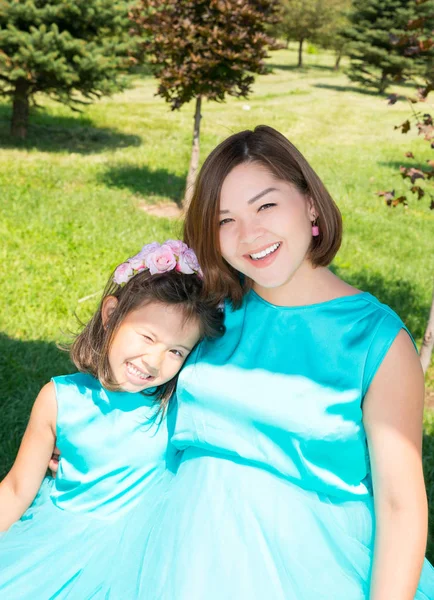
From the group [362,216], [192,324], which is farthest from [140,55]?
[192,324]

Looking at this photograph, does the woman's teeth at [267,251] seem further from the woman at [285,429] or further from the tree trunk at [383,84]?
the tree trunk at [383,84]

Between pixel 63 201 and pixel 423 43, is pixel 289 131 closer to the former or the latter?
pixel 63 201

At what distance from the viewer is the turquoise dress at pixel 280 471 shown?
5.33 feet

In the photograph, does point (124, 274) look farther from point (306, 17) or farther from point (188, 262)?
point (306, 17)

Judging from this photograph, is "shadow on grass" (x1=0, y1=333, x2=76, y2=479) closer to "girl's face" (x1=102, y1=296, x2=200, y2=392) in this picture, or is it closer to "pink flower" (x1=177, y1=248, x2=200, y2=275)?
"girl's face" (x1=102, y1=296, x2=200, y2=392)

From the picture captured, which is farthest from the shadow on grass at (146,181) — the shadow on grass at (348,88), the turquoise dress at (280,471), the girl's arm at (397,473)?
the shadow on grass at (348,88)

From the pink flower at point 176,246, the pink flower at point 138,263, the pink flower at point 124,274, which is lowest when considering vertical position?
the pink flower at point 124,274

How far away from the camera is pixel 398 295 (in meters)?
5.71

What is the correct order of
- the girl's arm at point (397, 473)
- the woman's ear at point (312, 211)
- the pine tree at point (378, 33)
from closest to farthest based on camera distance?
the girl's arm at point (397, 473), the woman's ear at point (312, 211), the pine tree at point (378, 33)

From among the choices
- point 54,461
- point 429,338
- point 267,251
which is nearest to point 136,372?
point 54,461

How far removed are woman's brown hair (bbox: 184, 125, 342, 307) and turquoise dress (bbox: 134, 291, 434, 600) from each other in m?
0.23

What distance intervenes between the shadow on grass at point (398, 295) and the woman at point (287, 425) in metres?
3.32

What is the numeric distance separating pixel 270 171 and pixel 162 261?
1.42ft

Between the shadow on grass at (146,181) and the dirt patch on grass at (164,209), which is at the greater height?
the dirt patch on grass at (164,209)
